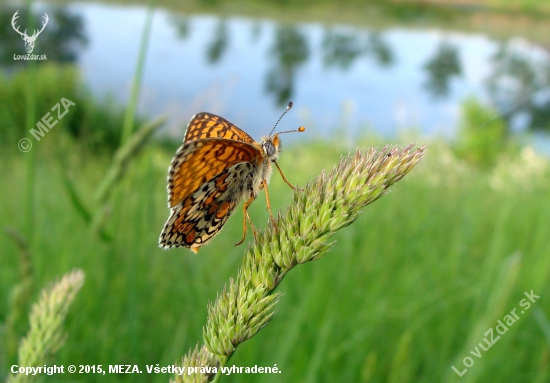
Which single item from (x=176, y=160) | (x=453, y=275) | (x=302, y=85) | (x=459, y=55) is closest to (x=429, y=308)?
(x=453, y=275)

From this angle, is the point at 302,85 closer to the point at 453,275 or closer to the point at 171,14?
the point at 171,14

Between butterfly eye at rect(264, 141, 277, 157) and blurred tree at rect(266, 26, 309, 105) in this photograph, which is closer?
butterfly eye at rect(264, 141, 277, 157)

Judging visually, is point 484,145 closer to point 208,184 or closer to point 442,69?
point 442,69

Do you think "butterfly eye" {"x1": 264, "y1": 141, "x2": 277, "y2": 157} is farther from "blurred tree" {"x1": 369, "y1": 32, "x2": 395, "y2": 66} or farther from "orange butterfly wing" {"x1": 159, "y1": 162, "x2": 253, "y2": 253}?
"blurred tree" {"x1": 369, "y1": 32, "x2": 395, "y2": 66}

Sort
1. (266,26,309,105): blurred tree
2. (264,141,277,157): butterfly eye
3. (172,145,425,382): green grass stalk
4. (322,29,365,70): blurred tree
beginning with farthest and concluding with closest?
(322,29,365,70): blurred tree, (266,26,309,105): blurred tree, (264,141,277,157): butterfly eye, (172,145,425,382): green grass stalk

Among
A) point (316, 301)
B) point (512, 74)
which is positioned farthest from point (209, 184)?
point (512, 74)

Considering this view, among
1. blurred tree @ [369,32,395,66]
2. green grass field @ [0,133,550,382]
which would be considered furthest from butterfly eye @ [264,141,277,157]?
blurred tree @ [369,32,395,66]

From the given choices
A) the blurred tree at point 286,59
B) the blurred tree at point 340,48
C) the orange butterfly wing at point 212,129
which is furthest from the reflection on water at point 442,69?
the orange butterfly wing at point 212,129
